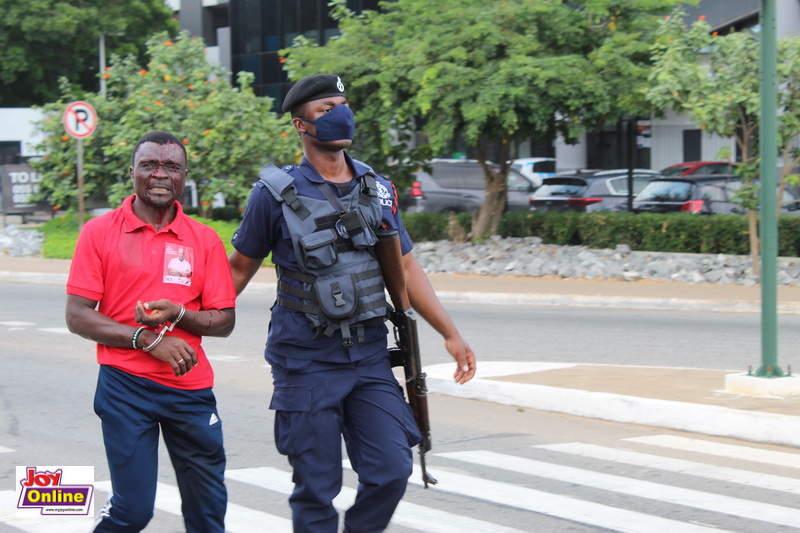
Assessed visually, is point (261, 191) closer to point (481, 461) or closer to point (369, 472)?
point (369, 472)

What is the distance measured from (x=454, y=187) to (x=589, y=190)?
4.60 metres

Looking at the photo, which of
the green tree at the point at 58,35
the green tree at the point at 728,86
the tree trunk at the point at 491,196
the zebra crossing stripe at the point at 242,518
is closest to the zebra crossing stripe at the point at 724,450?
the zebra crossing stripe at the point at 242,518

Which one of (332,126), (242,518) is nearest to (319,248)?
(332,126)

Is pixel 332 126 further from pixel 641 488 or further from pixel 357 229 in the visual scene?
pixel 641 488

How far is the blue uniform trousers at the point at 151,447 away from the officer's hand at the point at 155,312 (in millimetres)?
264

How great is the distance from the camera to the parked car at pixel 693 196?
63.4 ft

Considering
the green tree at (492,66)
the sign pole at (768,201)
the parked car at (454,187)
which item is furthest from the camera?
the parked car at (454,187)

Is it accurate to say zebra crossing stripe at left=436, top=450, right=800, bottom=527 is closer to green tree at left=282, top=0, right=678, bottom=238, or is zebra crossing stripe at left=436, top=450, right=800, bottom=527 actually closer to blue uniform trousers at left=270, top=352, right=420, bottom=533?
blue uniform trousers at left=270, top=352, right=420, bottom=533

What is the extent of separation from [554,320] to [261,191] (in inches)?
386

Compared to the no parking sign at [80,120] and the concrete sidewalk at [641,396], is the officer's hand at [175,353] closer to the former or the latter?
the concrete sidewalk at [641,396]

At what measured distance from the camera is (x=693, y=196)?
19812 millimetres

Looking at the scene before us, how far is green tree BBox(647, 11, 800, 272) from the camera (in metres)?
15.6

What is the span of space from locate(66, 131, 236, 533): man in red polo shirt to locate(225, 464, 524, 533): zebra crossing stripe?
4.84 ft

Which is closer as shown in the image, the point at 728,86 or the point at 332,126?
the point at 332,126
